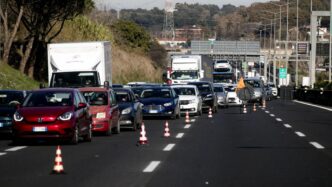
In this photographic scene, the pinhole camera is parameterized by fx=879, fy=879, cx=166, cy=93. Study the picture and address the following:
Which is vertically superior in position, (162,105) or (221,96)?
(162,105)

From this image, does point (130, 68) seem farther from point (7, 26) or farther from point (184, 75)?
point (7, 26)

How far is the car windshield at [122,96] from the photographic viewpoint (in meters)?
30.3

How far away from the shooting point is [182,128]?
3062 cm

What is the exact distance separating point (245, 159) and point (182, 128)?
12.2 metres

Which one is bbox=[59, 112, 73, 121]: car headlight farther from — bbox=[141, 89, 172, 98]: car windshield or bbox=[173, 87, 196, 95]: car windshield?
bbox=[173, 87, 196, 95]: car windshield

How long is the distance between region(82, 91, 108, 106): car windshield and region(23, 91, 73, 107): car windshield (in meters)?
2.95

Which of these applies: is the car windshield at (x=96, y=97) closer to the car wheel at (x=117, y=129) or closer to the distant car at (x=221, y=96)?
the car wheel at (x=117, y=129)

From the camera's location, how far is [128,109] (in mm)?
28859

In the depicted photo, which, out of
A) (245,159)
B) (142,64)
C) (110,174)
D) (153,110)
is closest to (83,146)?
(245,159)

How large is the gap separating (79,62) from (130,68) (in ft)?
155

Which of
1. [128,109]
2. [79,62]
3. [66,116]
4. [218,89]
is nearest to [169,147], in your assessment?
[66,116]

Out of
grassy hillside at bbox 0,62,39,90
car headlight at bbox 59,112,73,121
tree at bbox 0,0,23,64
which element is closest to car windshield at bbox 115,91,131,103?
car headlight at bbox 59,112,73,121

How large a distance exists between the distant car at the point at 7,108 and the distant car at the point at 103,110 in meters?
2.26

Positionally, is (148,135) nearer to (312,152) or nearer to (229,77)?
(312,152)
